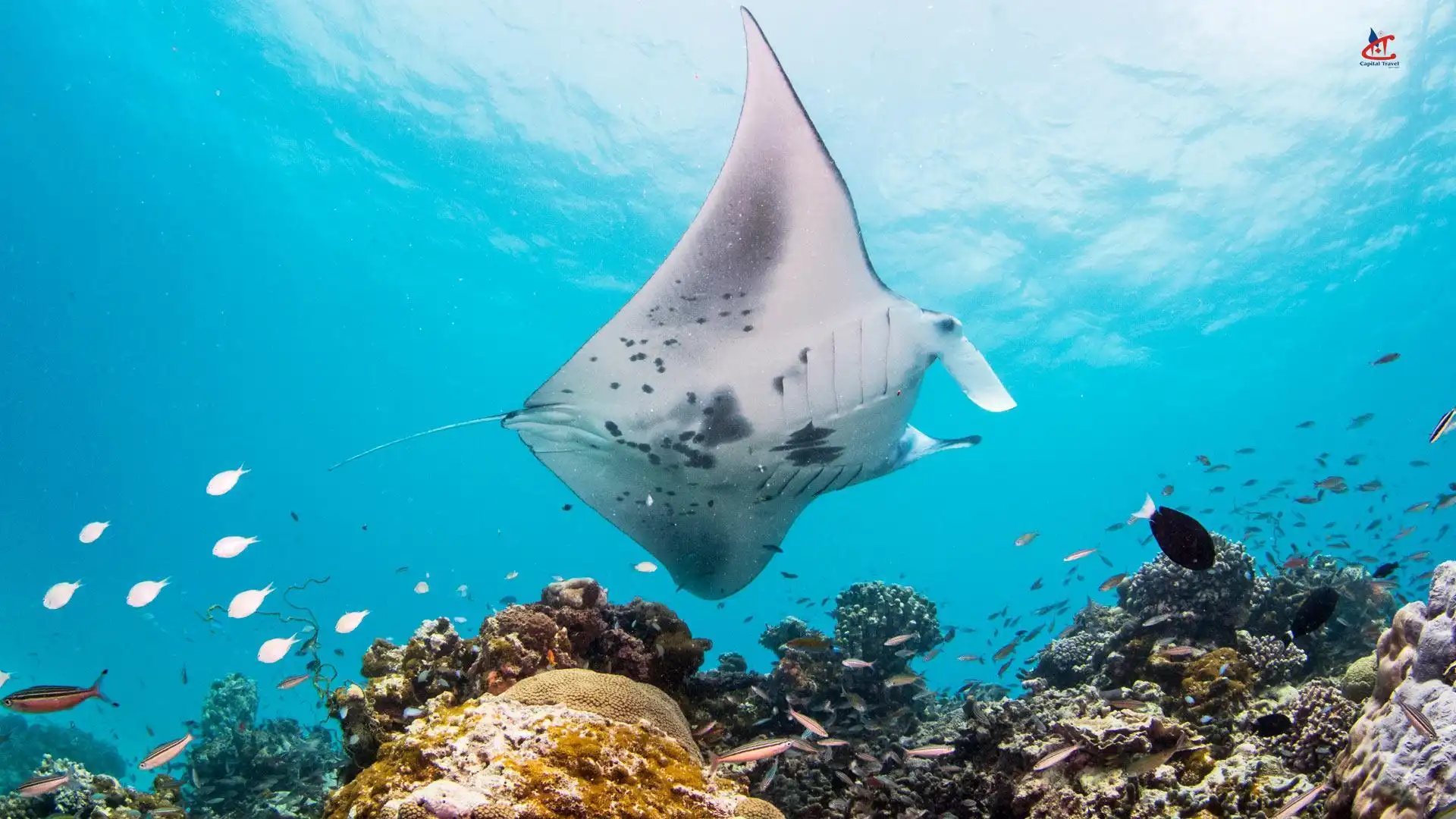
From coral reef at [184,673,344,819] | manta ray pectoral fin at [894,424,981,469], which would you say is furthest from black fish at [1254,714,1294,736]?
coral reef at [184,673,344,819]

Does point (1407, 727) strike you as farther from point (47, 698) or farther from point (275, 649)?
point (275, 649)

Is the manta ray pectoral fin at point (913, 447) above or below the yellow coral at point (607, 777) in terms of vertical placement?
above

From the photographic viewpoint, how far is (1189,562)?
13.0ft

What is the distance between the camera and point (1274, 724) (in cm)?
345

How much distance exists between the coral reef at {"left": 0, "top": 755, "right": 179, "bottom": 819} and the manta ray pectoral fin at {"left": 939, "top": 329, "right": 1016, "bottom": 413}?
261 inches

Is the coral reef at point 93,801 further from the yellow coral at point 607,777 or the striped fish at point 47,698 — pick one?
the yellow coral at point 607,777

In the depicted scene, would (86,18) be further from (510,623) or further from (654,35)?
(510,623)

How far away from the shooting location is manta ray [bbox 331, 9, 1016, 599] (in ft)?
A: 11.8

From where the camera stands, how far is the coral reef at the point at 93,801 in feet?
16.1

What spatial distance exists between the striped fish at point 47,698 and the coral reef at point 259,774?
305cm

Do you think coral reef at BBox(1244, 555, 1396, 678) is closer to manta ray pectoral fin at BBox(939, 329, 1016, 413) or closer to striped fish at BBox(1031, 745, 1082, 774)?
manta ray pectoral fin at BBox(939, 329, 1016, 413)

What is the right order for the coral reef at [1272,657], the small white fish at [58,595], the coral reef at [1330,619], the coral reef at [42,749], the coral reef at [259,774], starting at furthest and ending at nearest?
the coral reef at [42,749], the small white fish at [58,595], the coral reef at [259,774], the coral reef at [1330,619], the coral reef at [1272,657]

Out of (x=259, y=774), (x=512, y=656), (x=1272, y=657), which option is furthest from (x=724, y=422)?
(x=259, y=774)

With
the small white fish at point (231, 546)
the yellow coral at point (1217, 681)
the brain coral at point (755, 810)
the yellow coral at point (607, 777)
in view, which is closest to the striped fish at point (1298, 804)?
the yellow coral at point (1217, 681)
